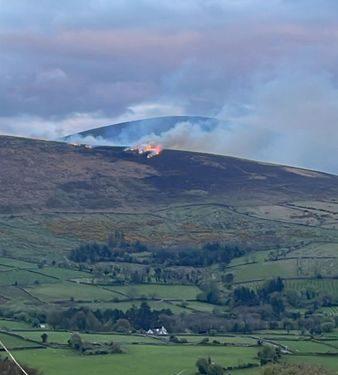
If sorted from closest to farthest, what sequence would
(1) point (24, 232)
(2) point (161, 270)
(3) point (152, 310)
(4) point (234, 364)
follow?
(4) point (234, 364)
(3) point (152, 310)
(2) point (161, 270)
(1) point (24, 232)

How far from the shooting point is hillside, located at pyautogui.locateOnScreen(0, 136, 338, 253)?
501 feet

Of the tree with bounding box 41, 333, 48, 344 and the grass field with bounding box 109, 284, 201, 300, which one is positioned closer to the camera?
the tree with bounding box 41, 333, 48, 344

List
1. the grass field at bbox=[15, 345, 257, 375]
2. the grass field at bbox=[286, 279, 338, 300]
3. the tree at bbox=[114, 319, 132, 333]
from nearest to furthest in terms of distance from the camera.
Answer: the grass field at bbox=[15, 345, 257, 375]
the tree at bbox=[114, 319, 132, 333]
the grass field at bbox=[286, 279, 338, 300]

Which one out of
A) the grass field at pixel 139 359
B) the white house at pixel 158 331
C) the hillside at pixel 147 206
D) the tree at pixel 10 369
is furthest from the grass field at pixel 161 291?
the tree at pixel 10 369

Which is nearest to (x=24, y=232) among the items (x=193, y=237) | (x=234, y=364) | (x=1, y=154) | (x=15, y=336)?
(x=193, y=237)

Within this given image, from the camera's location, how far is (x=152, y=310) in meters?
101

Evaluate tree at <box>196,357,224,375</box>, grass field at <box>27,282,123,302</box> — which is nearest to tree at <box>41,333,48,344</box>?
tree at <box>196,357,224,375</box>

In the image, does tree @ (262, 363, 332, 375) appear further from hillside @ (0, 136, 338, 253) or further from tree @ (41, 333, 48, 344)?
hillside @ (0, 136, 338, 253)

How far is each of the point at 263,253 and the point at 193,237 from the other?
1681cm

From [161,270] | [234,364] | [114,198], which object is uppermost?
[114,198]

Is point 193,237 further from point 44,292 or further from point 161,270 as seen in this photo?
point 44,292

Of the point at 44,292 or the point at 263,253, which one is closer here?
the point at 44,292

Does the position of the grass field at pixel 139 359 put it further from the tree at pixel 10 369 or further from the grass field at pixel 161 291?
the grass field at pixel 161 291

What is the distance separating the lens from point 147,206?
176125 mm
